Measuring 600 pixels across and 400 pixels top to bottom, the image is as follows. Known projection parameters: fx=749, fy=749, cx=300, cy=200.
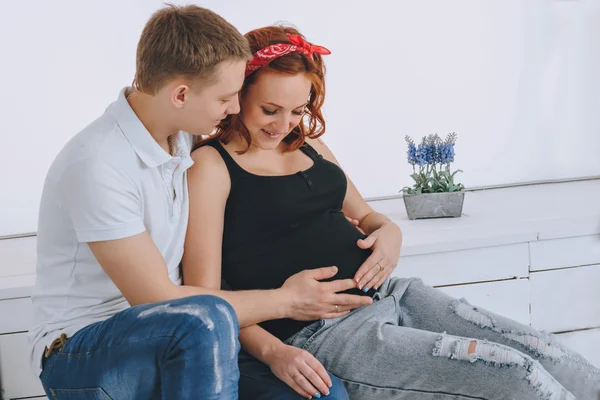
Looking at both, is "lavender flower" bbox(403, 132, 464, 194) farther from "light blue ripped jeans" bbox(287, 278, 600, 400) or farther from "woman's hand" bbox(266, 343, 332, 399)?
"woman's hand" bbox(266, 343, 332, 399)

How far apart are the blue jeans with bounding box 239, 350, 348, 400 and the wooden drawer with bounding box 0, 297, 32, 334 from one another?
73cm

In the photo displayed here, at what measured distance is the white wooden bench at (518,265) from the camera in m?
2.25

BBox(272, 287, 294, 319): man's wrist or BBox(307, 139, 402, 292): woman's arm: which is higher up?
BBox(307, 139, 402, 292): woman's arm

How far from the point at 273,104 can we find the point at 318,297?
0.44 metres

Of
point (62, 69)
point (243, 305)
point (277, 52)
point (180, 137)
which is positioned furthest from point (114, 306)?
point (62, 69)

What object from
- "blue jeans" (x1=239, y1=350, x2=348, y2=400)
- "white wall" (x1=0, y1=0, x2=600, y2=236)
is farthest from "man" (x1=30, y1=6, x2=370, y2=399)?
"white wall" (x1=0, y1=0, x2=600, y2=236)

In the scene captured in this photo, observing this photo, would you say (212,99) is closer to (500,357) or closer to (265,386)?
(265,386)

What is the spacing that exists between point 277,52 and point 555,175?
2.09 metres

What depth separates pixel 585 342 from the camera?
2445mm

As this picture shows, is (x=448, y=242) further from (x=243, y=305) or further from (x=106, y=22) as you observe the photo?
(x=106, y=22)

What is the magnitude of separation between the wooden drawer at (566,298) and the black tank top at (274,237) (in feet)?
2.84

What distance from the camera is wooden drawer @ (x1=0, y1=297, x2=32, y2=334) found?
202cm

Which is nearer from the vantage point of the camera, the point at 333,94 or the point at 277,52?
the point at 277,52

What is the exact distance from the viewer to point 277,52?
1680 millimetres
